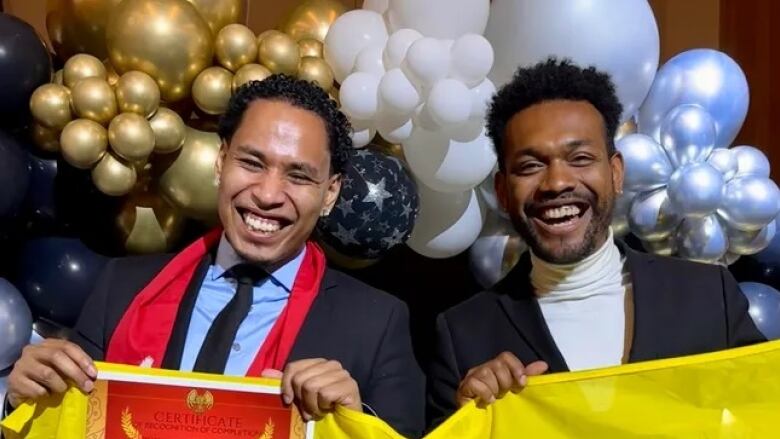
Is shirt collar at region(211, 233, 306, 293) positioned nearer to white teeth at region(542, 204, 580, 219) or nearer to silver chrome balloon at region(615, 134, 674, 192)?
white teeth at region(542, 204, 580, 219)

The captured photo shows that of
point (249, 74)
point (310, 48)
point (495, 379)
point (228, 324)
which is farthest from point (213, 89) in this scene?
point (495, 379)

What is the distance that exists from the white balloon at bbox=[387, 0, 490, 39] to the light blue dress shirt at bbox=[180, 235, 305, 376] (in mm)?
761

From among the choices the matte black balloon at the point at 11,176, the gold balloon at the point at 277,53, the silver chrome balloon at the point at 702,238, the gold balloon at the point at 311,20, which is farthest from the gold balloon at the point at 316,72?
the silver chrome balloon at the point at 702,238

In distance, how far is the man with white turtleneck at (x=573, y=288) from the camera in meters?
1.36

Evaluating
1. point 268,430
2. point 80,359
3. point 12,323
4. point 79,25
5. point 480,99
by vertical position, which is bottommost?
point 268,430

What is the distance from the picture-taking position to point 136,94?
182 centimetres

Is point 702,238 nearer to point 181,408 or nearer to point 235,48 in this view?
point 235,48

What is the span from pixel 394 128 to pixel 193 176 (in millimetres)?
445

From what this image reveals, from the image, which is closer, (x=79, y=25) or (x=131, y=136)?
(x=131, y=136)

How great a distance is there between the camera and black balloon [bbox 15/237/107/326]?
1.96 metres

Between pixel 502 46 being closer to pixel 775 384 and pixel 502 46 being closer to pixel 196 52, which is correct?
pixel 196 52

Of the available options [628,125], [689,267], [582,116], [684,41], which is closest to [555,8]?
[628,125]

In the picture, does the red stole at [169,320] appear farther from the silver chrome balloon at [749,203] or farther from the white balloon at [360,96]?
the silver chrome balloon at [749,203]

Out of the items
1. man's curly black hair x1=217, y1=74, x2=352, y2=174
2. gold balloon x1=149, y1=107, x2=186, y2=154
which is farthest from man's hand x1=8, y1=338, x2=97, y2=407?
gold balloon x1=149, y1=107, x2=186, y2=154
